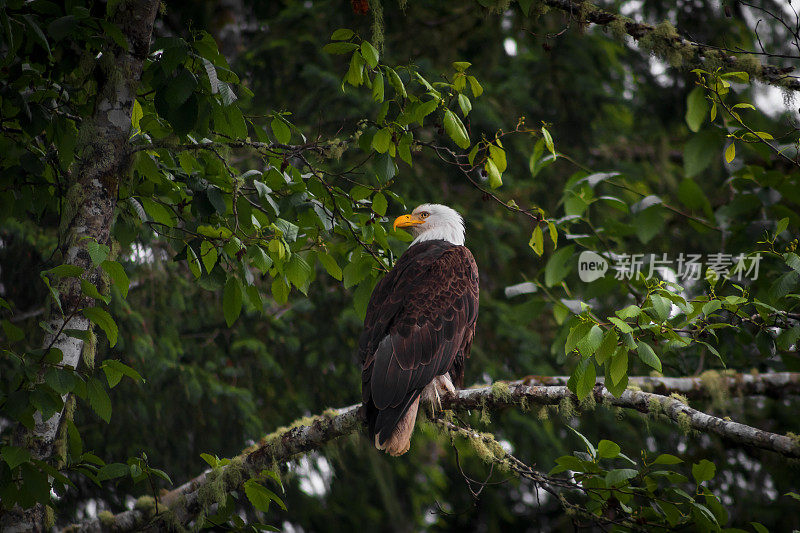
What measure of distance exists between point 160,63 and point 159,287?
10.8 feet

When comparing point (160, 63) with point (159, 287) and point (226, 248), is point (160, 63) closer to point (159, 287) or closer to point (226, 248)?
point (226, 248)

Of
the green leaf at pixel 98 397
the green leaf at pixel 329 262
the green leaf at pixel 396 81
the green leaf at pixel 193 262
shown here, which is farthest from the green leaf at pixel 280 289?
the green leaf at pixel 396 81

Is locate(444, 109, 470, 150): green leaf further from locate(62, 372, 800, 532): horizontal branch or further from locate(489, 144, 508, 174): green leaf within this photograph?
locate(62, 372, 800, 532): horizontal branch

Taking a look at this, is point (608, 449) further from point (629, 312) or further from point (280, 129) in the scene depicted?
point (280, 129)

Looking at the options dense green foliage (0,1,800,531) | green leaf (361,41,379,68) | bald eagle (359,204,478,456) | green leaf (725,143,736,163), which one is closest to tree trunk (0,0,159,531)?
dense green foliage (0,1,800,531)

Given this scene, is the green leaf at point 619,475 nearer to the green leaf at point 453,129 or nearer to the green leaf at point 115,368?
the green leaf at point 453,129

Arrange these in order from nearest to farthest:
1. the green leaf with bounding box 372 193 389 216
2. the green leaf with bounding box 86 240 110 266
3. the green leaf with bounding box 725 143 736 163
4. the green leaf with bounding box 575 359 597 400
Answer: the green leaf with bounding box 86 240 110 266 → the green leaf with bounding box 575 359 597 400 → the green leaf with bounding box 725 143 736 163 → the green leaf with bounding box 372 193 389 216

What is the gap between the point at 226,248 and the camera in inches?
124

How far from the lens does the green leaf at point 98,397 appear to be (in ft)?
8.95

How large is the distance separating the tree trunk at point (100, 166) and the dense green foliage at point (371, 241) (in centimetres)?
6

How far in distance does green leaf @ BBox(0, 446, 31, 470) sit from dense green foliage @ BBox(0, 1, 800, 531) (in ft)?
0.06

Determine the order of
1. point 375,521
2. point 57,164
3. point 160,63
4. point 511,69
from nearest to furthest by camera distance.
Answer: point 160,63 → point 57,164 → point 375,521 → point 511,69

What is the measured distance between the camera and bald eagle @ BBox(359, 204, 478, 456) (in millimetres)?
3910

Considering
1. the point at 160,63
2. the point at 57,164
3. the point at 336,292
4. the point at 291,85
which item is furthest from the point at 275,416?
the point at 160,63
